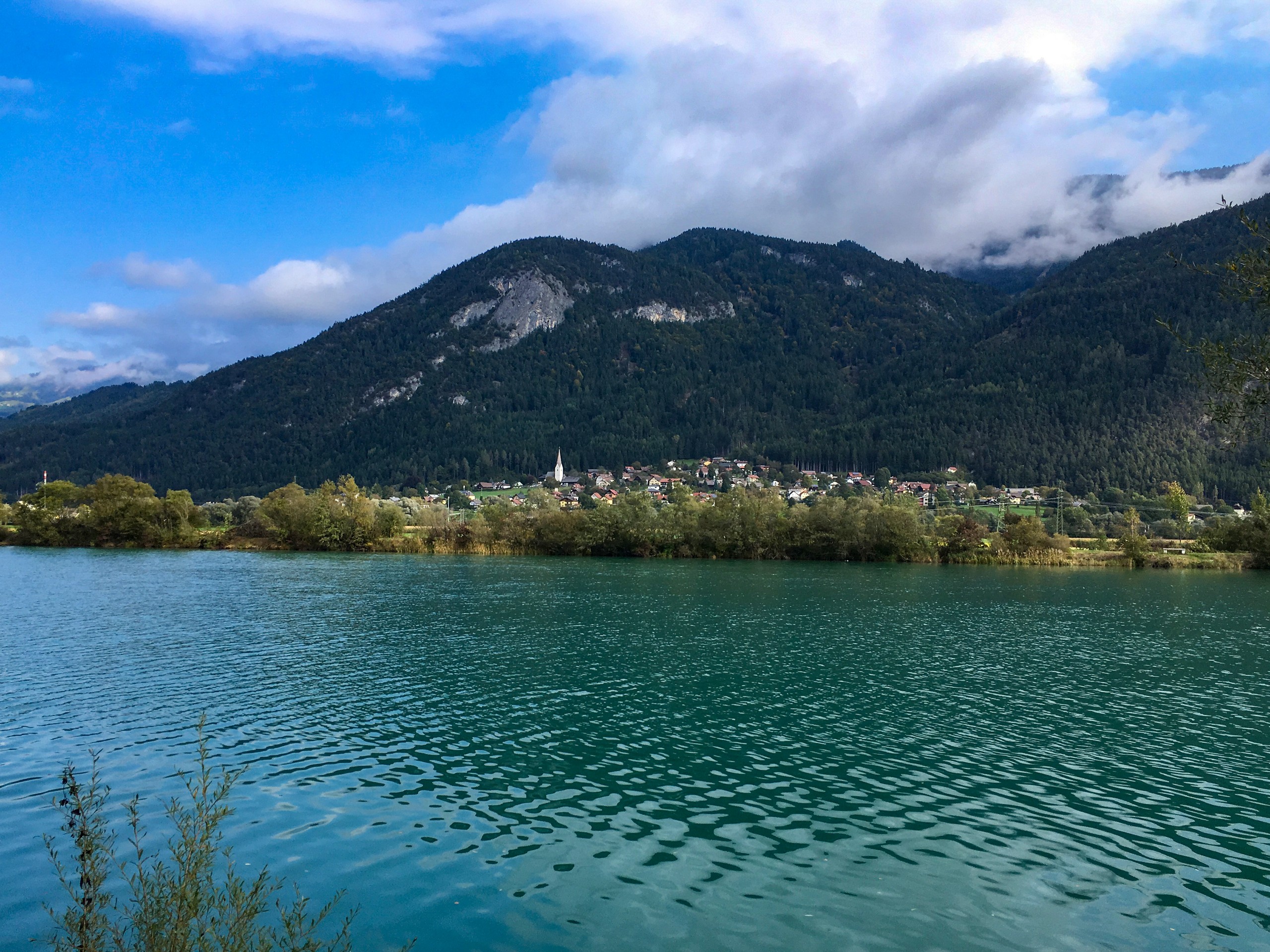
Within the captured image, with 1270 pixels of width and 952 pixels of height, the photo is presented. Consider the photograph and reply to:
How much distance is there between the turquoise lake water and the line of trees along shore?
47607 millimetres

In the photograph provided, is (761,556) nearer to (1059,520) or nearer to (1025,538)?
(1025,538)

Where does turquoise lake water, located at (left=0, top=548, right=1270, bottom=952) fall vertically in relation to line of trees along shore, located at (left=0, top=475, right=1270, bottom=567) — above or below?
below

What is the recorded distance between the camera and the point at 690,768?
18.1m

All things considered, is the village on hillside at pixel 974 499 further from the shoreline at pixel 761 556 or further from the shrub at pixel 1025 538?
the shrub at pixel 1025 538

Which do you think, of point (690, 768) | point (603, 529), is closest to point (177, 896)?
point (690, 768)


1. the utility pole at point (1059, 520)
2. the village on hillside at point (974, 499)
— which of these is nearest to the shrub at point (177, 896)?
the village on hillside at point (974, 499)

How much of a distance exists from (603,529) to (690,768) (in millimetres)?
78326

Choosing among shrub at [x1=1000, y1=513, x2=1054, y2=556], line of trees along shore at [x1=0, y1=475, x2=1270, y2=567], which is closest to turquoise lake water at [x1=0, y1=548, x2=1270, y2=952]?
line of trees along shore at [x1=0, y1=475, x2=1270, y2=567]

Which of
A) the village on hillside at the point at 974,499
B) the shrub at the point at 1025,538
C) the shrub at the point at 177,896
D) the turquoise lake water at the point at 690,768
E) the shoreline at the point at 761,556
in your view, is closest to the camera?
the shrub at the point at 177,896

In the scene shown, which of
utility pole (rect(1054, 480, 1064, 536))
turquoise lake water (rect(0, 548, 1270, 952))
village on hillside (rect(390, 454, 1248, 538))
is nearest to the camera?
turquoise lake water (rect(0, 548, 1270, 952))

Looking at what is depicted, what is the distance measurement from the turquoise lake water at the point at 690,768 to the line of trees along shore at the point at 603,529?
156ft

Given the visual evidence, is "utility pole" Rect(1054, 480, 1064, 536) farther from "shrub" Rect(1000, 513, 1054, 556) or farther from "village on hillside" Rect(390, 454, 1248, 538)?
"shrub" Rect(1000, 513, 1054, 556)

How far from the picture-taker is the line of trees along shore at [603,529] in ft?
294

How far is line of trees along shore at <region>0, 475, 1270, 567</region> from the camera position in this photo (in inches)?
3529
